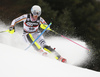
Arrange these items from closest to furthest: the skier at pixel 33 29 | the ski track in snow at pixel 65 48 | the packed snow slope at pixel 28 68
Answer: the packed snow slope at pixel 28 68, the skier at pixel 33 29, the ski track in snow at pixel 65 48

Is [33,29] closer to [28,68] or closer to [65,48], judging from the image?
[28,68]

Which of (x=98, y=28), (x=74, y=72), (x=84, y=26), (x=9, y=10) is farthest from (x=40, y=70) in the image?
(x=98, y=28)

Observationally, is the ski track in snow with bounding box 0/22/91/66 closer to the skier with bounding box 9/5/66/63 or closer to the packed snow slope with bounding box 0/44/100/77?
the skier with bounding box 9/5/66/63

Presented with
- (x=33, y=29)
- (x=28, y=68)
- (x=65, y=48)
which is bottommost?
(x=28, y=68)

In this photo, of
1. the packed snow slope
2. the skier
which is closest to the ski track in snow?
the skier

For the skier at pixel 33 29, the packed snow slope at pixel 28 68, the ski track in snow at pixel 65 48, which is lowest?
the packed snow slope at pixel 28 68

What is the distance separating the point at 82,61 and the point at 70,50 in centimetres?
63

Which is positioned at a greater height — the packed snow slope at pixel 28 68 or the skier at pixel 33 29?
the skier at pixel 33 29

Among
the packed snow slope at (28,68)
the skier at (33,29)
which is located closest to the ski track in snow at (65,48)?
the skier at (33,29)

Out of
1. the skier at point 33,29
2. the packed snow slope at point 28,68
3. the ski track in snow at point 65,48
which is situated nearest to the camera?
the packed snow slope at point 28,68

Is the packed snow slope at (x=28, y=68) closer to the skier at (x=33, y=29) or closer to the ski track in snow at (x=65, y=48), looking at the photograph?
the skier at (x=33, y=29)

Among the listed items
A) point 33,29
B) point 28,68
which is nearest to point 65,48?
point 33,29

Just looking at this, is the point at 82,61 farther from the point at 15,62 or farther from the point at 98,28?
the point at 98,28

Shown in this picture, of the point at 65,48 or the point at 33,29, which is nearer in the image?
the point at 33,29
